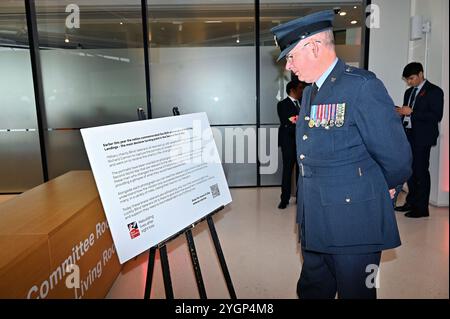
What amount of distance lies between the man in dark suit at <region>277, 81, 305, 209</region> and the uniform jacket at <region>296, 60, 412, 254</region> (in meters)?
2.38

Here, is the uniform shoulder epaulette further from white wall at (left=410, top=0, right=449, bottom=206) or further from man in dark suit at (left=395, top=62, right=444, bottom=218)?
white wall at (left=410, top=0, right=449, bottom=206)

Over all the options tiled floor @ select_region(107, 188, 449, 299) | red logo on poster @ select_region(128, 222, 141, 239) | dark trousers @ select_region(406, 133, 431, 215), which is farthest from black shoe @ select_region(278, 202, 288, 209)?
red logo on poster @ select_region(128, 222, 141, 239)

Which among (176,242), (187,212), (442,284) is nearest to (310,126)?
(187,212)

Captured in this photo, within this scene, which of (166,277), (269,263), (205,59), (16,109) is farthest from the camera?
(205,59)

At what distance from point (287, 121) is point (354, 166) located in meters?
2.59

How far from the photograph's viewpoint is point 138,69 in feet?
15.6

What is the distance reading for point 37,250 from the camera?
1.48 meters

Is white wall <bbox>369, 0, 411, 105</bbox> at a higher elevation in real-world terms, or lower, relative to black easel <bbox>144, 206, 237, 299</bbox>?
higher

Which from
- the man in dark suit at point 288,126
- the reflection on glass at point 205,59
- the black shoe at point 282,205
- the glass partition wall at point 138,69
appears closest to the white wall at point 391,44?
the glass partition wall at point 138,69

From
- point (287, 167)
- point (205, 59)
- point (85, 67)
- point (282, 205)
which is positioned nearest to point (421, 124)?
point (287, 167)

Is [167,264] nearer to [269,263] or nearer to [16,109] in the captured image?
[269,263]

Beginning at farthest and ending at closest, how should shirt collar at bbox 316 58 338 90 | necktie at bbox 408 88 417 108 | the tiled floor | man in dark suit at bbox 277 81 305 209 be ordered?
man in dark suit at bbox 277 81 305 209 → necktie at bbox 408 88 417 108 → the tiled floor → shirt collar at bbox 316 58 338 90

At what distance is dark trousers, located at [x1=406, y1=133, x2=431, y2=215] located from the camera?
3494mm
